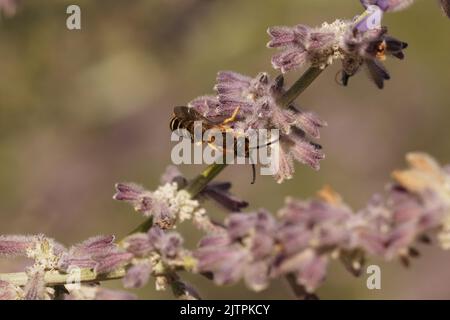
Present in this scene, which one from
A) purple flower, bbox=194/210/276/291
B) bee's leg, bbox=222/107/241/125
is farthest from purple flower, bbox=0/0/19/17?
purple flower, bbox=194/210/276/291

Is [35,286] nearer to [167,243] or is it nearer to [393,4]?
[167,243]

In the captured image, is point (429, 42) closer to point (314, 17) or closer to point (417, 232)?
point (314, 17)

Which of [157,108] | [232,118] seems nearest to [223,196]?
[232,118]

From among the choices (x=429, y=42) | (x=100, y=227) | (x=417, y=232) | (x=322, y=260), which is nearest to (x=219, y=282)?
(x=322, y=260)

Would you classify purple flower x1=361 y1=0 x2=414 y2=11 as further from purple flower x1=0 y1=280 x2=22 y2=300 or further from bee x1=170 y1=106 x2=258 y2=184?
purple flower x1=0 y1=280 x2=22 y2=300

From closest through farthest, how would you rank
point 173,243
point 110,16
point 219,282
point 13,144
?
point 219,282, point 173,243, point 13,144, point 110,16

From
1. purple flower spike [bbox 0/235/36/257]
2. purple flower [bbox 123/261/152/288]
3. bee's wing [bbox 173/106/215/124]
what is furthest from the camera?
bee's wing [bbox 173/106/215/124]
